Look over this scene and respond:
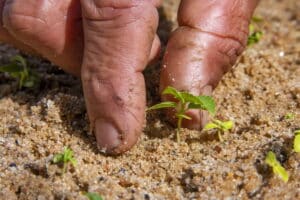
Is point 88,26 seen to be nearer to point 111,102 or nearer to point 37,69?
point 111,102

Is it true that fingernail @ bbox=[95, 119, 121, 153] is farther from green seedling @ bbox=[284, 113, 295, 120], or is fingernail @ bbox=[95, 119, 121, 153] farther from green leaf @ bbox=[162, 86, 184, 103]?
green seedling @ bbox=[284, 113, 295, 120]

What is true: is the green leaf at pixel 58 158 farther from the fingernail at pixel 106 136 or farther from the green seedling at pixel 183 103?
the green seedling at pixel 183 103

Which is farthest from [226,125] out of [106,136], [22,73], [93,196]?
[22,73]

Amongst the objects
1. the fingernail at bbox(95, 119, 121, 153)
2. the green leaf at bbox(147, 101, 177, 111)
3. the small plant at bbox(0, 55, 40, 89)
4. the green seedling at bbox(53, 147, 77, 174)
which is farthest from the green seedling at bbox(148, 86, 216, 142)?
the small plant at bbox(0, 55, 40, 89)

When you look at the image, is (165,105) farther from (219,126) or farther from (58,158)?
(58,158)

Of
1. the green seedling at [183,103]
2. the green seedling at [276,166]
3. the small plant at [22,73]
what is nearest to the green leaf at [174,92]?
the green seedling at [183,103]

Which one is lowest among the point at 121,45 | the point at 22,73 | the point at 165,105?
the point at 22,73

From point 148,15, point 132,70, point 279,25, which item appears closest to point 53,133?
point 132,70
